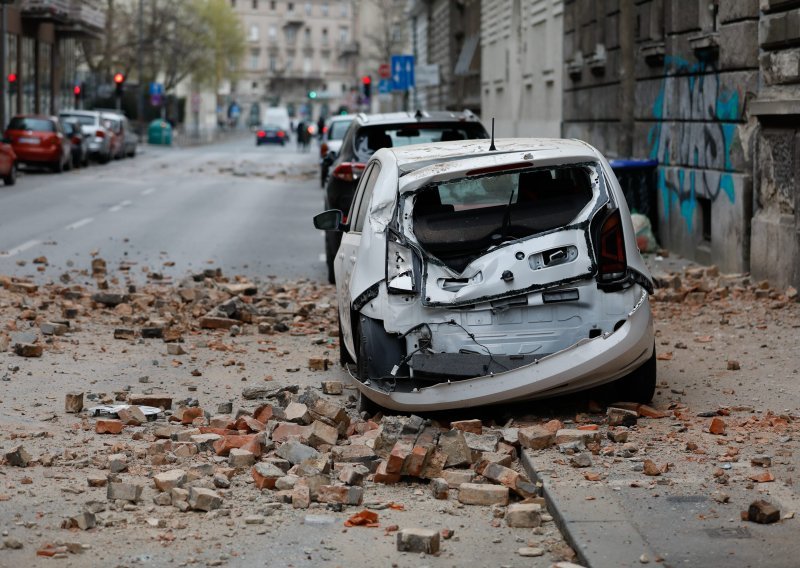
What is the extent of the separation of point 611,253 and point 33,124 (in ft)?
121

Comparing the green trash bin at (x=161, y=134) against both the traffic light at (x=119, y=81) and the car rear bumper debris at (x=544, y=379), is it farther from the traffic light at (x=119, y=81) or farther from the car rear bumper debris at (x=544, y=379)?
the car rear bumper debris at (x=544, y=379)

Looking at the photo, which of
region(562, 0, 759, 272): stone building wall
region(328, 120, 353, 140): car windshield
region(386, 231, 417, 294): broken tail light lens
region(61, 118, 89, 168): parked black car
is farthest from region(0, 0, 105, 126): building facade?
region(386, 231, 417, 294): broken tail light lens

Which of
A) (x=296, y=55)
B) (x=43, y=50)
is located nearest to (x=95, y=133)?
(x=43, y=50)

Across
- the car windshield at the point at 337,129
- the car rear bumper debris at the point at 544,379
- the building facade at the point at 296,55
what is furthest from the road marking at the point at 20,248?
the building facade at the point at 296,55

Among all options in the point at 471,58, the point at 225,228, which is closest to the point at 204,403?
the point at 225,228

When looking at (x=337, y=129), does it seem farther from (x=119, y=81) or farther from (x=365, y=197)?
(x=119, y=81)

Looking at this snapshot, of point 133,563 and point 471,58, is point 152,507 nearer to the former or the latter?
point 133,563

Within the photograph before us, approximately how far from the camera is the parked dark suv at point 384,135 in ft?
48.0

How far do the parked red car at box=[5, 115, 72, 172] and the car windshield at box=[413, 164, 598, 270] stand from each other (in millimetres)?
35488

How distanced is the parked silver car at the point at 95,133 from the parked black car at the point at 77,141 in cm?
160

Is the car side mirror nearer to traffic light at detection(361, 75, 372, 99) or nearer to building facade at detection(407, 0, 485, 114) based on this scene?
building facade at detection(407, 0, 485, 114)

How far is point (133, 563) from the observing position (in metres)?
5.31

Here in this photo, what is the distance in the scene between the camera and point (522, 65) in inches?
1373

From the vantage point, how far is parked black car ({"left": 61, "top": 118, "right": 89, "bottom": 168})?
46.9 metres
